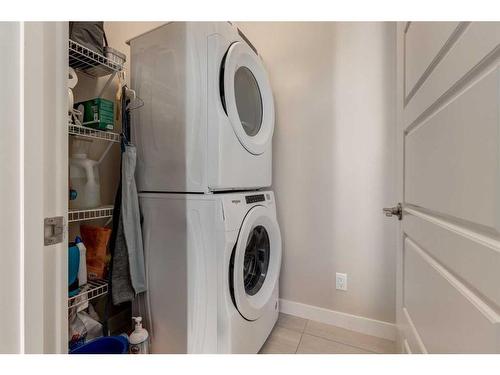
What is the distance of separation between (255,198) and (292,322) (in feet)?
3.07

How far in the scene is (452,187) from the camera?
0.55 metres

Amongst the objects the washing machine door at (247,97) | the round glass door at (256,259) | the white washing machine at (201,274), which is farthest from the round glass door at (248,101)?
the round glass door at (256,259)

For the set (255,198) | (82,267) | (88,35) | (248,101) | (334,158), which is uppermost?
(88,35)

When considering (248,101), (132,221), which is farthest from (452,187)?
(132,221)

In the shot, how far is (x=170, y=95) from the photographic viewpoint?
1.15m

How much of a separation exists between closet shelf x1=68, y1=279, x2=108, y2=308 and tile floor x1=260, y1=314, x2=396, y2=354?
0.89m

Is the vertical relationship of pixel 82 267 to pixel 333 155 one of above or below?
below

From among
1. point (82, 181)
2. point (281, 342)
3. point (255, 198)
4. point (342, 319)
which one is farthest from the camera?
point (342, 319)

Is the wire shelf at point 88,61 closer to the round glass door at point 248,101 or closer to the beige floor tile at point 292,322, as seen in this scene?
the round glass door at point 248,101

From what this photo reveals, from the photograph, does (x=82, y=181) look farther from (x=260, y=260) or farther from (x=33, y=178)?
(x=260, y=260)

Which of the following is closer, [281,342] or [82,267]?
[82,267]

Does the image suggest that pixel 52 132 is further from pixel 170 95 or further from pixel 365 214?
pixel 365 214

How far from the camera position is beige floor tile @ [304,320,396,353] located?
1340mm
